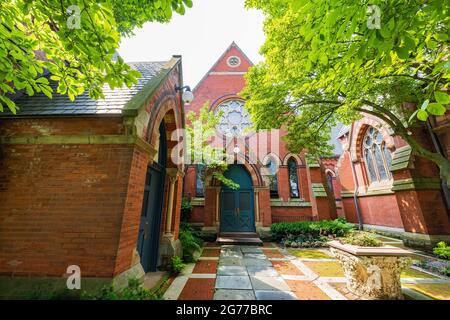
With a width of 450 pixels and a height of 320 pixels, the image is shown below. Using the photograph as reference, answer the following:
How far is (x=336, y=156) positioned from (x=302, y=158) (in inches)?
253

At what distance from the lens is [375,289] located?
3672 mm

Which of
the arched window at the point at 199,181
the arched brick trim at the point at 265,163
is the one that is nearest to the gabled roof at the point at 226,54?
the arched window at the point at 199,181

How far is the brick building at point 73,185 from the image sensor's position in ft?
9.46

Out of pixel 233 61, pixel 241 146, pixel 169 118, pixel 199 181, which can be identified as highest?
pixel 233 61

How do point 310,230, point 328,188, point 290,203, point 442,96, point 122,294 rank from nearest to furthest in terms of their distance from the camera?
point 442,96 < point 122,294 < point 310,230 < point 328,188 < point 290,203

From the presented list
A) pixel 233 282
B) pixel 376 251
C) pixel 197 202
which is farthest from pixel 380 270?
pixel 197 202

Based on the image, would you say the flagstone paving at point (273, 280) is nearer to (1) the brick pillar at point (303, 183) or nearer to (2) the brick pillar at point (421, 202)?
(2) the brick pillar at point (421, 202)

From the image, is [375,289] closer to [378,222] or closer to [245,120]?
[378,222]

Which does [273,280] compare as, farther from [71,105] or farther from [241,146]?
[241,146]

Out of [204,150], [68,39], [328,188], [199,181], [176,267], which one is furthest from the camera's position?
[199,181]

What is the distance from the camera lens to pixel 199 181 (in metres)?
11.8

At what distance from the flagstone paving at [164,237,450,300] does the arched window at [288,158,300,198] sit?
4.86 metres

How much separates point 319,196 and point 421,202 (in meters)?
4.03
